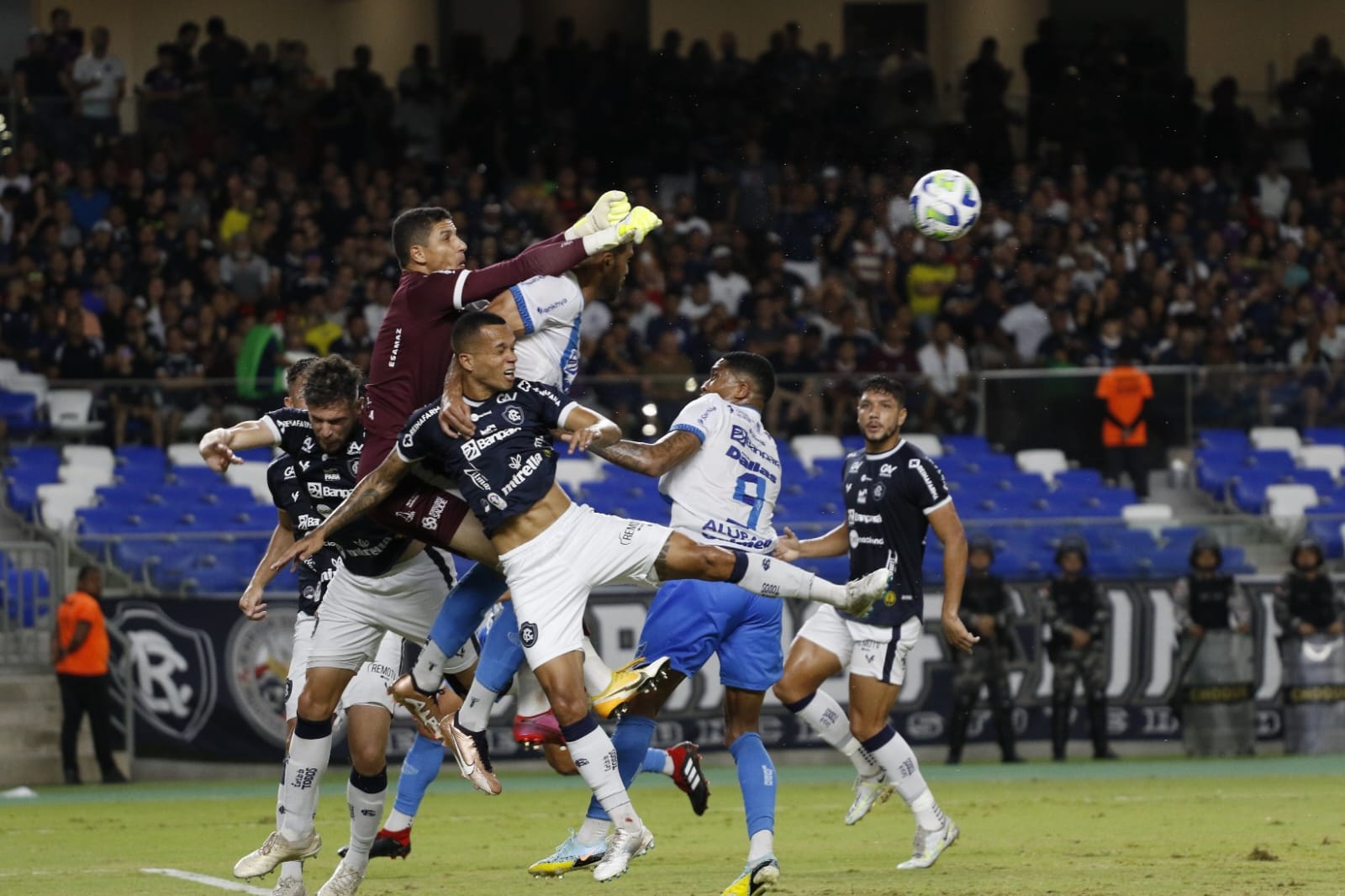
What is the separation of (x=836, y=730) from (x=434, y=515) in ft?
10.5

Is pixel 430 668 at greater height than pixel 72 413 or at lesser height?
lesser

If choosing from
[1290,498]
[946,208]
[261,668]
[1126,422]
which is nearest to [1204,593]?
[1126,422]

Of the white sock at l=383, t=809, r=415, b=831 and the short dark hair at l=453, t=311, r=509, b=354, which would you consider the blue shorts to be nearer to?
the white sock at l=383, t=809, r=415, b=831

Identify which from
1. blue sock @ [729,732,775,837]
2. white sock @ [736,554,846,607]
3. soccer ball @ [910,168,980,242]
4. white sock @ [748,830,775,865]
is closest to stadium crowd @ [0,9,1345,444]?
soccer ball @ [910,168,980,242]

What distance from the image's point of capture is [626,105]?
25.6 meters

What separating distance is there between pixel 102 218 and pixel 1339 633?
13.2m

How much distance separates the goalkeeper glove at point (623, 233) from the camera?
378 inches

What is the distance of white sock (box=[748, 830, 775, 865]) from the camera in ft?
30.7

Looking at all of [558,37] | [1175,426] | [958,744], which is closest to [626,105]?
[558,37]

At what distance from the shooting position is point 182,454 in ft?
63.0

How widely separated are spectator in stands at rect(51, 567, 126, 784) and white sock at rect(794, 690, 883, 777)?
300 inches

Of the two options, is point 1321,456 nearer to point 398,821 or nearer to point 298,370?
point 398,821

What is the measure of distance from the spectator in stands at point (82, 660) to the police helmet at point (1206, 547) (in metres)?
9.44

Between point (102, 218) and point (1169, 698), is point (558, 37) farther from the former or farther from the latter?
point (1169, 698)
